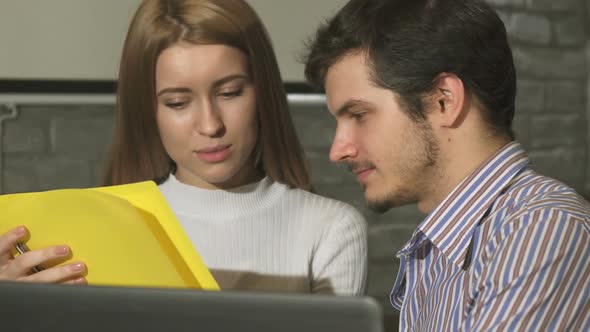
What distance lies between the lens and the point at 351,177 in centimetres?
189

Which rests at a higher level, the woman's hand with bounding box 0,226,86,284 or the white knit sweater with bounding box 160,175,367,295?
the woman's hand with bounding box 0,226,86,284

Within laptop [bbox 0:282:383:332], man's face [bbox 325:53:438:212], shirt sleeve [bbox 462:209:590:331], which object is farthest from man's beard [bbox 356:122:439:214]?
laptop [bbox 0:282:383:332]

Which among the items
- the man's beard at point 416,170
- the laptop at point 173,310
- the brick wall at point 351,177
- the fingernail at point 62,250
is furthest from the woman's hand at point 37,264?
the brick wall at point 351,177

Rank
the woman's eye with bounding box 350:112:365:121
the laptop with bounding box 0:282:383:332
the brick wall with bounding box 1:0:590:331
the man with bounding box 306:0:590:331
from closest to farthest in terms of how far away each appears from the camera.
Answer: the laptop with bounding box 0:282:383:332, the man with bounding box 306:0:590:331, the woman's eye with bounding box 350:112:365:121, the brick wall with bounding box 1:0:590:331

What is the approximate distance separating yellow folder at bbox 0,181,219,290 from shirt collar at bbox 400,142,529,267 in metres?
0.34

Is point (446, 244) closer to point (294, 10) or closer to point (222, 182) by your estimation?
point (222, 182)

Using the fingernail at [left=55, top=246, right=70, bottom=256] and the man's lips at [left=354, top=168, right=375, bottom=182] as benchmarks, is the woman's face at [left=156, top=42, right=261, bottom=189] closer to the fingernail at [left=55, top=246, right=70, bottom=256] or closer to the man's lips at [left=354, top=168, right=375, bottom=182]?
the man's lips at [left=354, top=168, right=375, bottom=182]

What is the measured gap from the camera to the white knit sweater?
3.61 feet

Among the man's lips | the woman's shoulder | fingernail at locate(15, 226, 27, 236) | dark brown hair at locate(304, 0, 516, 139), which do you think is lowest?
the woman's shoulder

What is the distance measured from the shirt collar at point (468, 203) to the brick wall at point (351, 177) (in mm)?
867

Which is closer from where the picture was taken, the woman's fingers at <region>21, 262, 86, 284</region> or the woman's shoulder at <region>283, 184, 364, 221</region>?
the woman's fingers at <region>21, 262, 86, 284</region>

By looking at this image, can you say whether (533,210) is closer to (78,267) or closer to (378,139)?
(378,139)

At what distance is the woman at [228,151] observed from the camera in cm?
109

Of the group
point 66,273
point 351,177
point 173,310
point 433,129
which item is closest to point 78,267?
point 66,273
